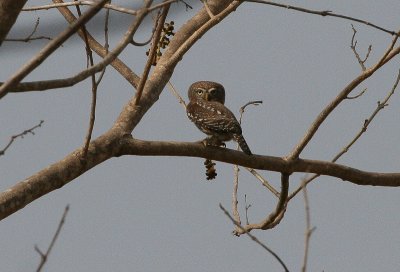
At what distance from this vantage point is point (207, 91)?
28.9 feet

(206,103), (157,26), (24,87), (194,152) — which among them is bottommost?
(24,87)

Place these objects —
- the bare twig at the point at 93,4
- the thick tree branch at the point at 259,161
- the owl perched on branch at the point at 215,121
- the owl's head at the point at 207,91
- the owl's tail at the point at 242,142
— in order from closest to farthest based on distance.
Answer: the bare twig at the point at 93,4
the thick tree branch at the point at 259,161
the owl's tail at the point at 242,142
the owl perched on branch at the point at 215,121
the owl's head at the point at 207,91

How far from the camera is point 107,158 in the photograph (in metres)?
5.58

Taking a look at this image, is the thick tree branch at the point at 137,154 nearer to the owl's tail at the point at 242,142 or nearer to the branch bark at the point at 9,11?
the owl's tail at the point at 242,142

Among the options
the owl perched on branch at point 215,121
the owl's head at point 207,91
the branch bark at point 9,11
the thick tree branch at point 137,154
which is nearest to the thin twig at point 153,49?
the thick tree branch at point 137,154

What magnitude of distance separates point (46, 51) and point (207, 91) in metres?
5.51

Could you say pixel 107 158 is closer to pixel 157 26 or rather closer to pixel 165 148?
pixel 165 148

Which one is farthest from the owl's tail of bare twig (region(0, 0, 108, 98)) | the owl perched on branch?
bare twig (region(0, 0, 108, 98))

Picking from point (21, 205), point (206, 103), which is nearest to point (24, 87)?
point (21, 205)

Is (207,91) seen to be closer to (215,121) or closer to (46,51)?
(215,121)

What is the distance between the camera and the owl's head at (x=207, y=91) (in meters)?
8.73

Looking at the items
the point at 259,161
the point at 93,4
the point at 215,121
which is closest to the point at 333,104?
the point at 259,161

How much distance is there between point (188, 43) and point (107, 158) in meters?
1.17

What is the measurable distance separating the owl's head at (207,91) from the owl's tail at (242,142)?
6.42 feet
